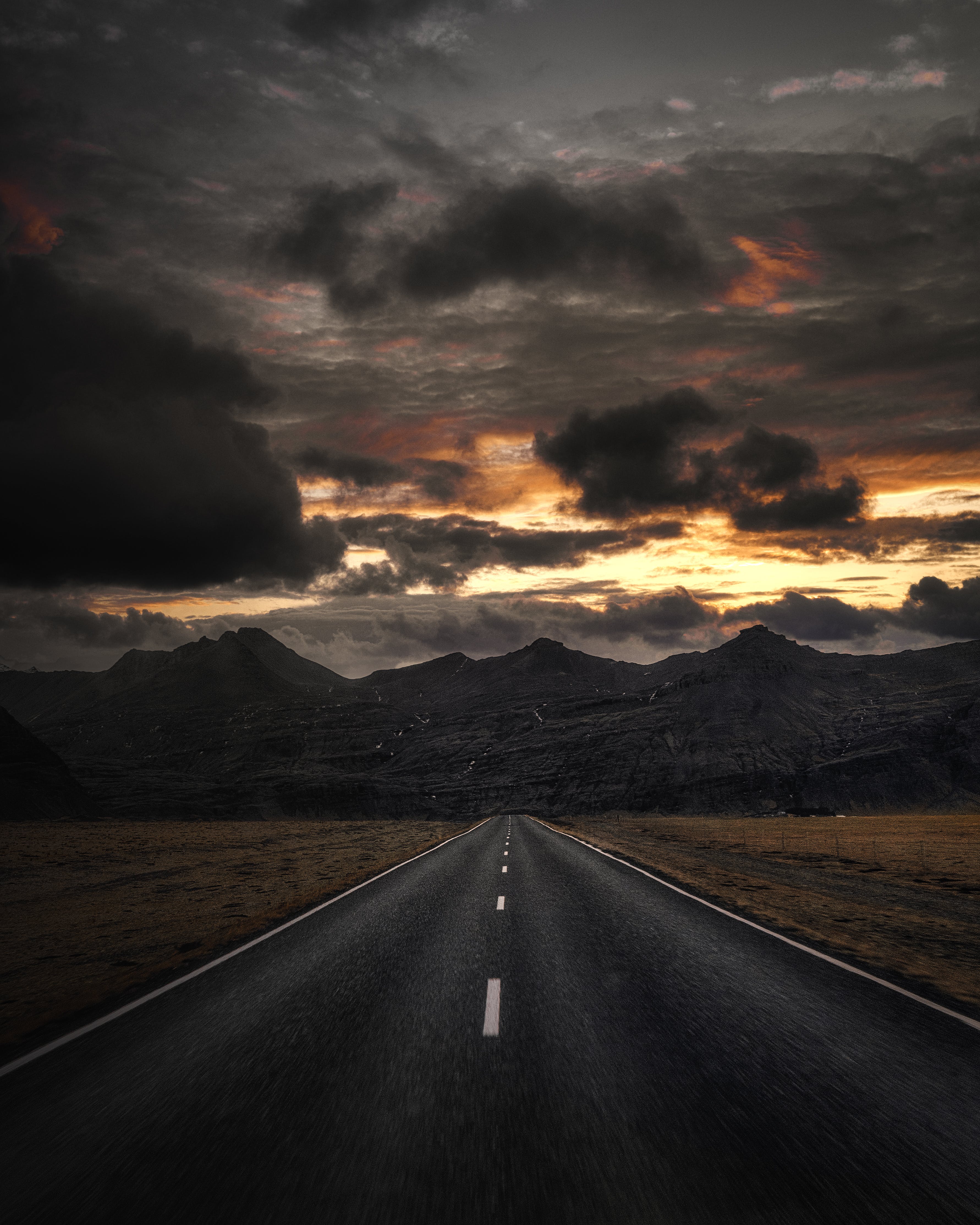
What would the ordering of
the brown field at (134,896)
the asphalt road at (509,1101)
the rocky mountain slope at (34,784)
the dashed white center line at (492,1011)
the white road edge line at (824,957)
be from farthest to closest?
the rocky mountain slope at (34,784) < the brown field at (134,896) < the white road edge line at (824,957) < the dashed white center line at (492,1011) < the asphalt road at (509,1101)

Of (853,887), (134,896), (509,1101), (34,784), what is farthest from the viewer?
(34,784)

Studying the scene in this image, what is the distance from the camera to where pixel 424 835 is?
4328 centimetres

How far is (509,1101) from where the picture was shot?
473 cm

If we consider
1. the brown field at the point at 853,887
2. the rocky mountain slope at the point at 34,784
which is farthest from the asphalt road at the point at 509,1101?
the rocky mountain slope at the point at 34,784

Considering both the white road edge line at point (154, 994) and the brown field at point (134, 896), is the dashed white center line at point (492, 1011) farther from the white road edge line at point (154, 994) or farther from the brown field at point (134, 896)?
the brown field at point (134, 896)

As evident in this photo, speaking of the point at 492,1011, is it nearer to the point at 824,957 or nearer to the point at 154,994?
the point at 154,994

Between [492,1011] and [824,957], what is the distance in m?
5.34

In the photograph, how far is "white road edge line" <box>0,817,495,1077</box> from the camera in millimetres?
5820

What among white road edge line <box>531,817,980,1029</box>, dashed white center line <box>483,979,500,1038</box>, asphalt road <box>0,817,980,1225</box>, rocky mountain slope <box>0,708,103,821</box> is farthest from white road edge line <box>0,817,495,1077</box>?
rocky mountain slope <box>0,708,103,821</box>

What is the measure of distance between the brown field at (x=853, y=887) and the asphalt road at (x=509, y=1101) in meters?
1.79

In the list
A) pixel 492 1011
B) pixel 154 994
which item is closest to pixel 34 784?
pixel 154 994

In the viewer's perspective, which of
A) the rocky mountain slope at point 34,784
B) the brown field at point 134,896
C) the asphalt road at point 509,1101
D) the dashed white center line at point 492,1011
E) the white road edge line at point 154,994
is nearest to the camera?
the asphalt road at point 509,1101

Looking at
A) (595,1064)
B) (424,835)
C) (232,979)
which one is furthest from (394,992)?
(424,835)

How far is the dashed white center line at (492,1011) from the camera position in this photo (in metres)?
6.19
